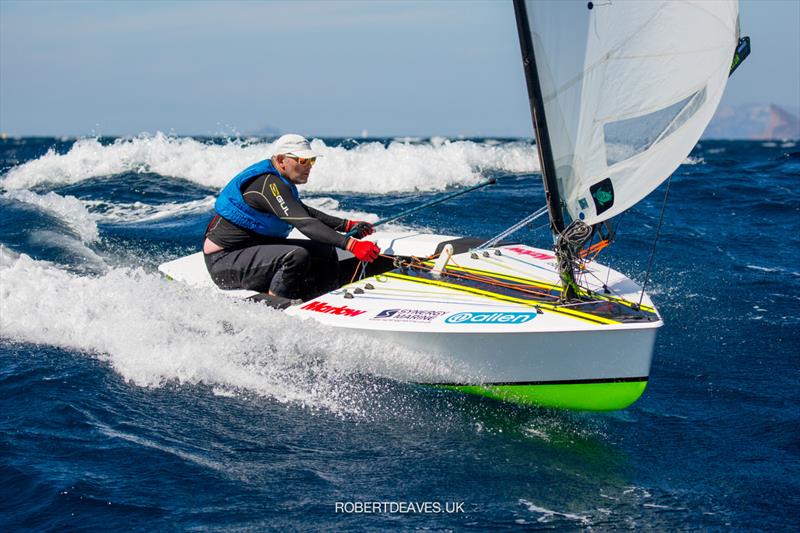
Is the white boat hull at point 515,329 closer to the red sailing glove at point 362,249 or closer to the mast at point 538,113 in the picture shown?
the red sailing glove at point 362,249

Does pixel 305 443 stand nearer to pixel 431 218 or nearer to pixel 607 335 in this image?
pixel 607 335

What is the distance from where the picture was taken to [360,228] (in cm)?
662

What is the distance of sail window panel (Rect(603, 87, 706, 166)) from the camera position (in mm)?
4773

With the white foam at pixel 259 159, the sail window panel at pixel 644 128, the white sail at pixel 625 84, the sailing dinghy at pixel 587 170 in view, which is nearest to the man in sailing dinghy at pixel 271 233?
A: the sailing dinghy at pixel 587 170

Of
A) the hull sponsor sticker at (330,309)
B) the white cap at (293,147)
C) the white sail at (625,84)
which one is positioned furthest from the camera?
the white cap at (293,147)

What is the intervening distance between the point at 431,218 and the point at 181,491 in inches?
282

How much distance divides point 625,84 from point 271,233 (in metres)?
2.82

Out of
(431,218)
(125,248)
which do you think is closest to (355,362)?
(125,248)

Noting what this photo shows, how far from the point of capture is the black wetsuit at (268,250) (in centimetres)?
590

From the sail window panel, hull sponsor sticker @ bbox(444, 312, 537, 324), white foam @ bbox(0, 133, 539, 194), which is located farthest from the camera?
white foam @ bbox(0, 133, 539, 194)

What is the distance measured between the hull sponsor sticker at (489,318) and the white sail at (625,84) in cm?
71

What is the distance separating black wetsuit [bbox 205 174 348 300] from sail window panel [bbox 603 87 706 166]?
1.96 metres

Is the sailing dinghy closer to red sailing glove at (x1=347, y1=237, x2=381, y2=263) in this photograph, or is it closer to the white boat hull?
the white boat hull

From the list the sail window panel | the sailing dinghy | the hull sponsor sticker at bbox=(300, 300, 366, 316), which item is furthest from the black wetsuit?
the sail window panel
